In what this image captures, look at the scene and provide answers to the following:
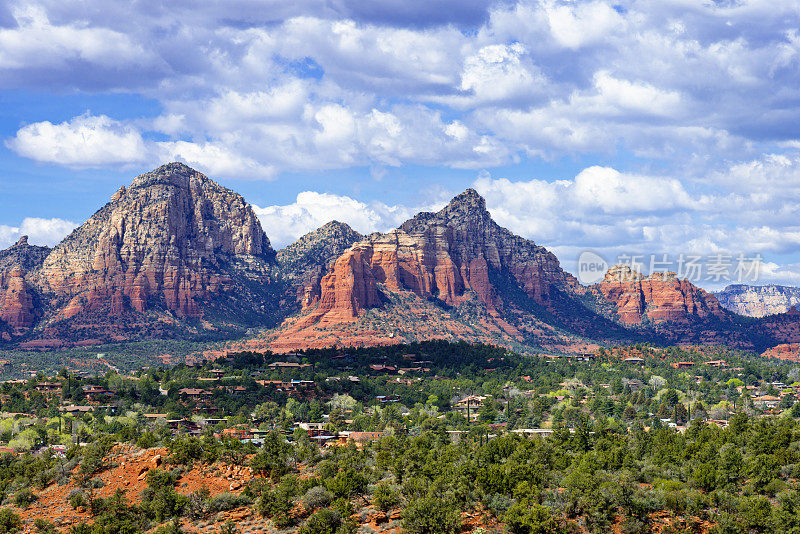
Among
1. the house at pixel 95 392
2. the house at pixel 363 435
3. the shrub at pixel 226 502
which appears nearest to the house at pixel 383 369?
the house at pixel 95 392

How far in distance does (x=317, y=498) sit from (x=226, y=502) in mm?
6543

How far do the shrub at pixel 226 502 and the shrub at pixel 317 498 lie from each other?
4.38 metres

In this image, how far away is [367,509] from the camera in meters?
62.2

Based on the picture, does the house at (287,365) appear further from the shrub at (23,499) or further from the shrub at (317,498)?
the shrub at (317,498)

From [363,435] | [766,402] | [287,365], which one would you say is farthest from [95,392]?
[766,402]

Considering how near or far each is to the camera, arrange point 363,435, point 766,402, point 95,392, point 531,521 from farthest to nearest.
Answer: point 766,402
point 95,392
point 363,435
point 531,521

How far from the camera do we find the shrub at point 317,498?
61.8 m

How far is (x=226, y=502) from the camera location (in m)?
63.1

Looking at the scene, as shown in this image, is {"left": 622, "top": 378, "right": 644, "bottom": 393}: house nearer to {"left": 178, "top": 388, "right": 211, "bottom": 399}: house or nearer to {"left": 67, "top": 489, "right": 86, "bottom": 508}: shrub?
{"left": 178, "top": 388, "right": 211, "bottom": 399}: house

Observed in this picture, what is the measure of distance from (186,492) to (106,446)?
12.8m

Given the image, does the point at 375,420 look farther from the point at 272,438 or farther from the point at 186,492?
the point at 186,492

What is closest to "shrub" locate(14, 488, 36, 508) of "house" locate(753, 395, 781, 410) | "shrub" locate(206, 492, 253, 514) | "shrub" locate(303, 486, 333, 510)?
"shrub" locate(206, 492, 253, 514)

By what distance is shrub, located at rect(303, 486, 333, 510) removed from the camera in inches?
2432

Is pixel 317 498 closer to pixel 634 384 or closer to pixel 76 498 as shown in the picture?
pixel 76 498
